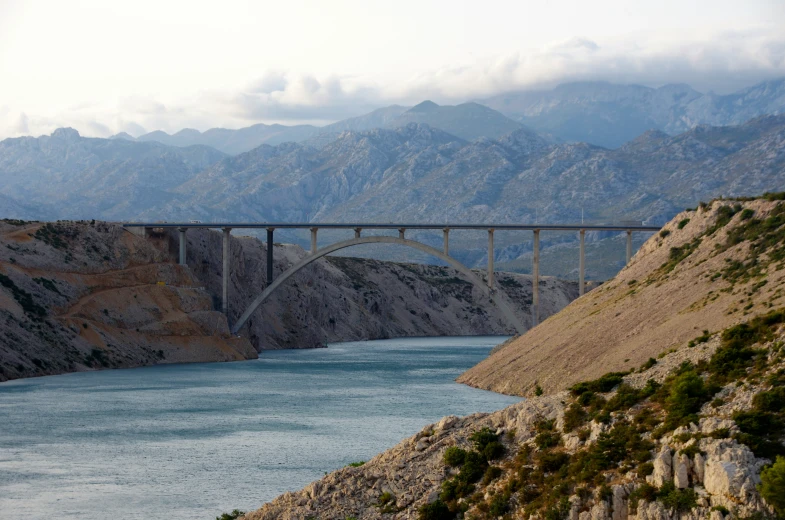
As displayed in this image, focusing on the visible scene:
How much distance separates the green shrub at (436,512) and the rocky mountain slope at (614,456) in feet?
0.07

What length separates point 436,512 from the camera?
84.3 feet

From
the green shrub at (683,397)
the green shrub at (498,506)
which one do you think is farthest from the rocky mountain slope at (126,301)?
the green shrub at (683,397)

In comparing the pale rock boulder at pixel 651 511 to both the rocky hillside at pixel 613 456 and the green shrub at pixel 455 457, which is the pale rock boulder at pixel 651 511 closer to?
the rocky hillside at pixel 613 456

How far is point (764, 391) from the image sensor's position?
2491 cm

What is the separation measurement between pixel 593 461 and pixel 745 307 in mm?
32086

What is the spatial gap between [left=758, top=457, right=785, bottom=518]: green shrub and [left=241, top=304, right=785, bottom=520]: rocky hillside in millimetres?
21

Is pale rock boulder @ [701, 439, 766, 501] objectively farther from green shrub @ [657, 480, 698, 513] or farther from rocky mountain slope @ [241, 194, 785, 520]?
green shrub @ [657, 480, 698, 513]

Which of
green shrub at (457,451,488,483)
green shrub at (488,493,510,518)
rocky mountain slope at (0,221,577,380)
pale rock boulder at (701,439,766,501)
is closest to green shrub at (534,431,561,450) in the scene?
green shrub at (457,451,488,483)

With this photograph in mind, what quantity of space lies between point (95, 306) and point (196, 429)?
132 ft

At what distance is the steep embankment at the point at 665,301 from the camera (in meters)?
57.8

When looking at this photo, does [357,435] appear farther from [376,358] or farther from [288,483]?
[376,358]

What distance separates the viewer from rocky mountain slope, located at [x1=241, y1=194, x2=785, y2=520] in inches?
880

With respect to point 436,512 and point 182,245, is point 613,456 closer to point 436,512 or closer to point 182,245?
point 436,512

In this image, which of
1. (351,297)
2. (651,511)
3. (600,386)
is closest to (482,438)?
(600,386)
